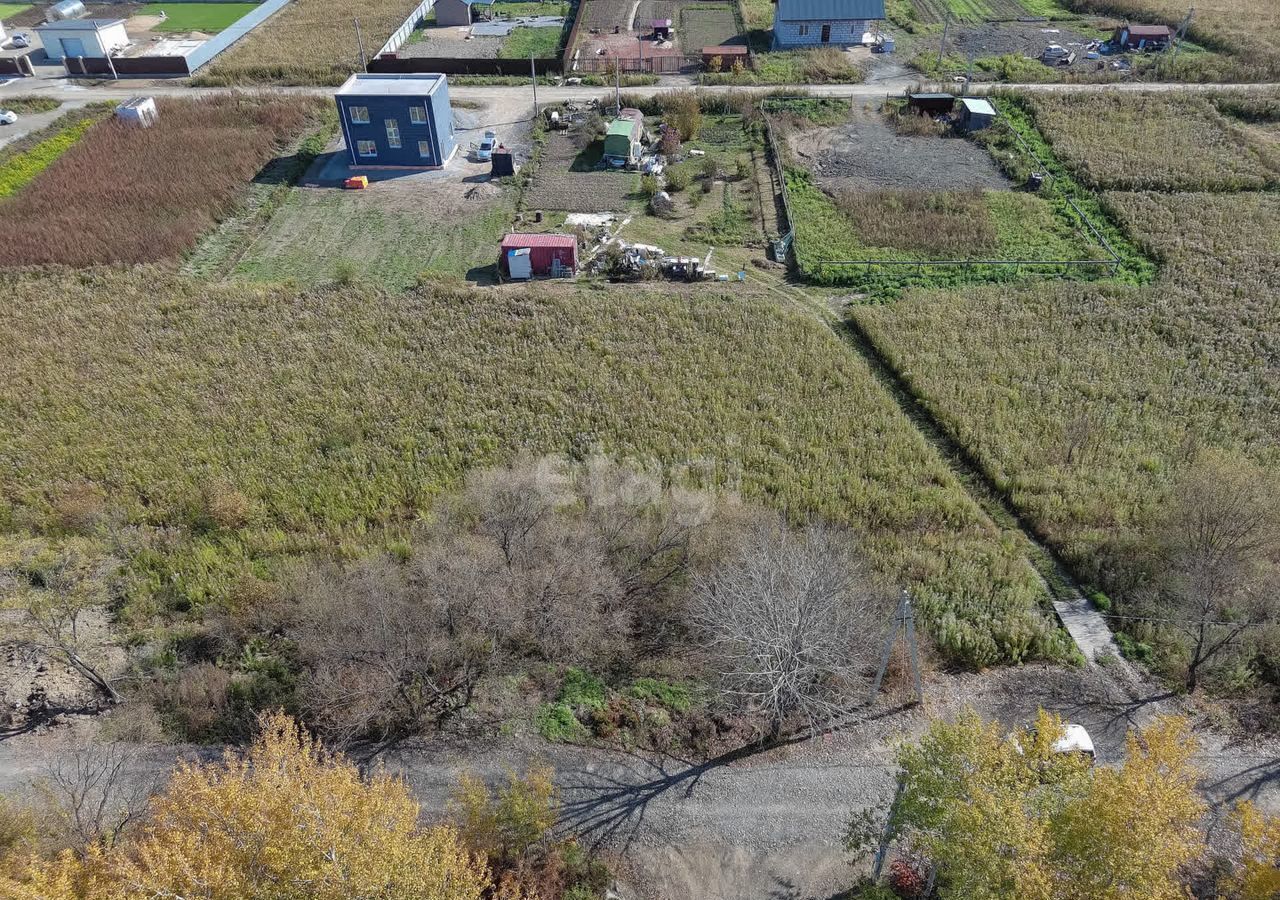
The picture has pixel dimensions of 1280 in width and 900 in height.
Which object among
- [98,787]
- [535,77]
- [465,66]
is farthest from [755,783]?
[465,66]

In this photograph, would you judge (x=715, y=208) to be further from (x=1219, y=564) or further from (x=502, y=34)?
(x=502, y=34)

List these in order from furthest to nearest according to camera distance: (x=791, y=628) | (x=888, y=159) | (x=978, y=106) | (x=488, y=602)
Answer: (x=978, y=106)
(x=888, y=159)
(x=488, y=602)
(x=791, y=628)

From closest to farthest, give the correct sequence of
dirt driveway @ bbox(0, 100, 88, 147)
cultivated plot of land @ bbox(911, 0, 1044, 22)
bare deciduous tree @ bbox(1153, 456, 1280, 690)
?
bare deciduous tree @ bbox(1153, 456, 1280, 690) → dirt driveway @ bbox(0, 100, 88, 147) → cultivated plot of land @ bbox(911, 0, 1044, 22)

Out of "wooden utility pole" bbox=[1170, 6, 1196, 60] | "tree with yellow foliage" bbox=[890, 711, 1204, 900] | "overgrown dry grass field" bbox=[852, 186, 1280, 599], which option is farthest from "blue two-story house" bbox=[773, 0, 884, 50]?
"tree with yellow foliage" bbox=[890, 711, 1204, 900]

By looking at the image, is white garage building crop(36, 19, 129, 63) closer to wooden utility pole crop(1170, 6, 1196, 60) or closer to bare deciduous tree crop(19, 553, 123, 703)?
bare deciduous tree crop(19, 553, 123, 703)

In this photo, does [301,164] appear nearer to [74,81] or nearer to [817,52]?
[74,81]

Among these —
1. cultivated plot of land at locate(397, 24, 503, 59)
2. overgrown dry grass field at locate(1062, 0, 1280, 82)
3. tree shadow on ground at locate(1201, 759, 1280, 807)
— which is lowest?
tree shadow on ground at locate(1201, 759, 1280, 807)

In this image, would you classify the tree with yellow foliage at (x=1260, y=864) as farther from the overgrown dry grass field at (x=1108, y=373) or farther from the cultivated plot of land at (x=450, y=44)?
the cultivated plot of land at (x=450, y=44)
